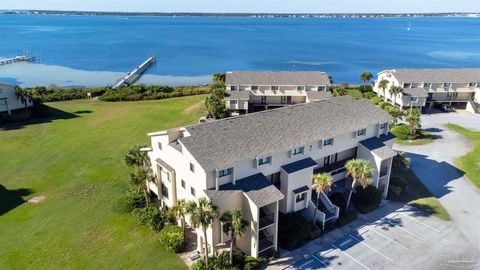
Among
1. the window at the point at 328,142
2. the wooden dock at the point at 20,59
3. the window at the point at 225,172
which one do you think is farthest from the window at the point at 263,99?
the wooden dock at the point at 20,59

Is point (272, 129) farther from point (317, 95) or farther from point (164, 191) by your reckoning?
point (317, 95)

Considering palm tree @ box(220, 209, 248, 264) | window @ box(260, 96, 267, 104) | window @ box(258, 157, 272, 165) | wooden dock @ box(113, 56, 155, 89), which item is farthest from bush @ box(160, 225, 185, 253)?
wooden dock @ box(113, 56, 155, 89)

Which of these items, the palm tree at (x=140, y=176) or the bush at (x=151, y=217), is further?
the bush at (x=151, y=217)

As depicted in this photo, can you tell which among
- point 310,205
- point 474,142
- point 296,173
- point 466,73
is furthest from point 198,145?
point 466,73

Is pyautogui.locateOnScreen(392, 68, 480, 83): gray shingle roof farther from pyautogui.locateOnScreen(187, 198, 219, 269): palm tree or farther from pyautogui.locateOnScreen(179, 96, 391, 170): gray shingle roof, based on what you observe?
pyautogui.locateOnScreen(187, 198, 219, 269): palm tree

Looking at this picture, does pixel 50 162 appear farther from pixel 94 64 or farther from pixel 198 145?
pixel 94 64

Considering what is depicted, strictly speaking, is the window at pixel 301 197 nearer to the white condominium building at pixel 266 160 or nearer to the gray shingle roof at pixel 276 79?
the white condominium building at pixel 266 160
